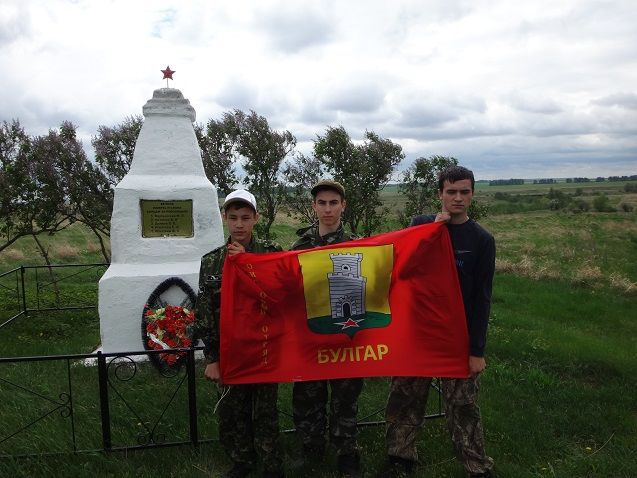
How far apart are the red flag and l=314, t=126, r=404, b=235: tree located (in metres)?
6.69

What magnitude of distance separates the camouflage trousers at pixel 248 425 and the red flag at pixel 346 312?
18 cm

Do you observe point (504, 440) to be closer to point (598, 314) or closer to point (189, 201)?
point (189, 201)

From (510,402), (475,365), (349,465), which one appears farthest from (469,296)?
(510,402)

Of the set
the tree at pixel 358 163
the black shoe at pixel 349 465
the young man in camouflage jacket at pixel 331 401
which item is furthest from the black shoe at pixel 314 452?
the tree at pixel 358 163

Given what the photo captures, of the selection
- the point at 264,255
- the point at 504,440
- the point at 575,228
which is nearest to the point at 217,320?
the point at 264,255

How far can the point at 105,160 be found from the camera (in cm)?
1073

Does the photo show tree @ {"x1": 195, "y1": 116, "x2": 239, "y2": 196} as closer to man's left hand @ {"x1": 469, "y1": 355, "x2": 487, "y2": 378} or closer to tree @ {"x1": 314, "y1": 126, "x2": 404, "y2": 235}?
tree @ {"x1": 314, "y1": 126, "x2": 404, "y2": 235}

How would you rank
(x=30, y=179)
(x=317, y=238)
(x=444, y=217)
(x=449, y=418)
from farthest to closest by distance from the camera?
(x=30, y=179) → (x=317, y=238) → (x=449, y=418) → (x=444, y=217)

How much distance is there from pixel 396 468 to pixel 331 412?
677mm

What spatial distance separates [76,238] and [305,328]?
23520mm

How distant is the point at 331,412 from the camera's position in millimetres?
3830

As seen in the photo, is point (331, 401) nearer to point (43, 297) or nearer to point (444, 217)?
point (444, 217)

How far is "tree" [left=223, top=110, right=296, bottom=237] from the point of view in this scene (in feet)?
35.1

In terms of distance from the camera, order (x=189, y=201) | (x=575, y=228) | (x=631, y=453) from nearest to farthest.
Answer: (x=631, y=453) < (x=189, y=201) < (x=575, y=228)
